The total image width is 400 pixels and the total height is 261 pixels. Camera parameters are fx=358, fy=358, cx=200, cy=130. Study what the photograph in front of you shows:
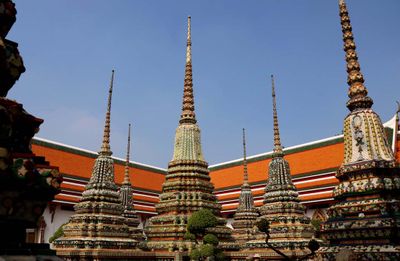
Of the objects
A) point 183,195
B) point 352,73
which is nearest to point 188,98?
point 183,195

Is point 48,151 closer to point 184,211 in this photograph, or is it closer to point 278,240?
point 184,211

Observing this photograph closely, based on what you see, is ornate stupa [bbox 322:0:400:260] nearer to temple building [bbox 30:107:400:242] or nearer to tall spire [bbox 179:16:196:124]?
tall spire [bbox 179:16:196:124]

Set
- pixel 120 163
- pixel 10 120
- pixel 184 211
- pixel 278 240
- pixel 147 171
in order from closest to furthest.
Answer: pixel 10 120, pixel 278 240, pixel 184 211, pixel 120 163, pixel 147 171

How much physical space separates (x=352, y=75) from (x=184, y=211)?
30.8 feet

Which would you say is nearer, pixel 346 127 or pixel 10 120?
pixel 10 120

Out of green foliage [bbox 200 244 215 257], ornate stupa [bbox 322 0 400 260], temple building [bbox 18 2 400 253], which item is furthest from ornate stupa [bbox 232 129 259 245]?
ornate stupa [bbox 322 0 400 260]

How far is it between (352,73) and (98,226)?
1095cm

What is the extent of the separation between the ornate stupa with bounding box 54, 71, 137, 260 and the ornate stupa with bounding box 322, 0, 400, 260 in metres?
9.35

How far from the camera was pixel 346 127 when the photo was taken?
7625 millimetres

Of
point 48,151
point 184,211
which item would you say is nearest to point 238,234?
point 184,211

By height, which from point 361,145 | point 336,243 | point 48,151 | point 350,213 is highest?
point 48,151

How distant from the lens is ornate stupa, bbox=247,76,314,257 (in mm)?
13625

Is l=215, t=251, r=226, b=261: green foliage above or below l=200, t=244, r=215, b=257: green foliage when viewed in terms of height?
below

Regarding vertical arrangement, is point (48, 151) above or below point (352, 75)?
above
